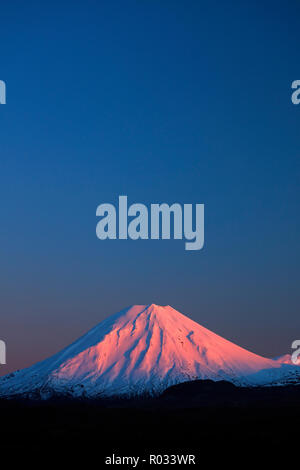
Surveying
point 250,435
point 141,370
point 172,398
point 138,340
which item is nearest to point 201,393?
point 172,398

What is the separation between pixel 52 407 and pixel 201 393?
36211 millimetres

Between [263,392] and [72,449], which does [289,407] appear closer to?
[263,392]

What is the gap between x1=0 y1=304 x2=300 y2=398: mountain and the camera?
170125mm

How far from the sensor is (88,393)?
544 ft

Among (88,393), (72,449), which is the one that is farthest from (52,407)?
(72,449)

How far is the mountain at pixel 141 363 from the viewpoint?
170125mm

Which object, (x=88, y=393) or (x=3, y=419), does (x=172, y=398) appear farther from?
(x=3, y=419)

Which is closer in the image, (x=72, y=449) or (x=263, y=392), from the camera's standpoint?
(x=72, y=449)

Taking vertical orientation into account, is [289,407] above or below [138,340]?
below

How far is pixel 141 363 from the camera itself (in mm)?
177750

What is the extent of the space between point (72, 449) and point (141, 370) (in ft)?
205

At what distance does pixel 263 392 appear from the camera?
164375 mm
